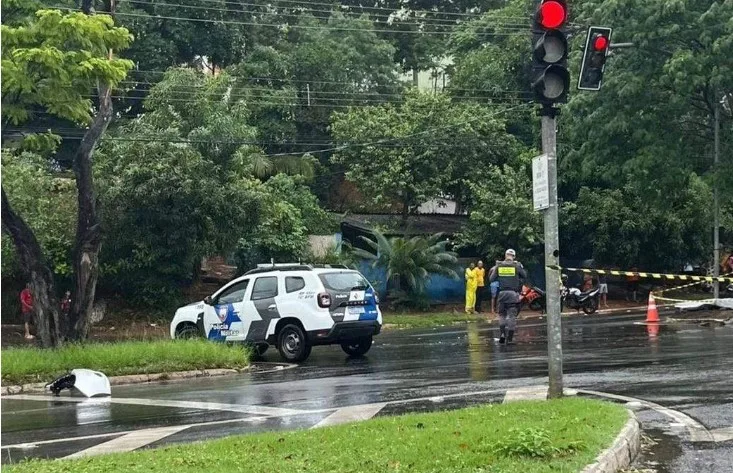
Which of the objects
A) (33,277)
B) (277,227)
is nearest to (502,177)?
(277,227)

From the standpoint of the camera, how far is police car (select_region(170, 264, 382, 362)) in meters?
17.8

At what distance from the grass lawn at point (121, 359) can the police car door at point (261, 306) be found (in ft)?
2.71

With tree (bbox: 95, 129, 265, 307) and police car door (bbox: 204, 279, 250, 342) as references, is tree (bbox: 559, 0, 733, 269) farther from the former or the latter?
police car door (bbox: 204, 279, 250, 342)

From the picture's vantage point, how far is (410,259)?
33688mm

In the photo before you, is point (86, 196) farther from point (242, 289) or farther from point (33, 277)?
point (242, 289)

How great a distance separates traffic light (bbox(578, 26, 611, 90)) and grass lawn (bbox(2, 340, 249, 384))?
30.4 ft

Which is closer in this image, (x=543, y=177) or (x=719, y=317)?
(x=543, y=177)

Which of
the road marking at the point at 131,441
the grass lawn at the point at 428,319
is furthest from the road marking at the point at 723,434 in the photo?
the grass lawn at the point at 428,319

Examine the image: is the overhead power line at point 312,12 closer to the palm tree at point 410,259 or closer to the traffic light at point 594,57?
the palm tree at point 410,259

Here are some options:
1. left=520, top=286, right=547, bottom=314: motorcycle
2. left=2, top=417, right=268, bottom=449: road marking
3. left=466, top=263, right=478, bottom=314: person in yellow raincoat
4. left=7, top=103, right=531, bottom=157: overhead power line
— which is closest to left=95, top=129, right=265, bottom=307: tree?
left=7, top=103, right=531, bottom=157: overhead power line

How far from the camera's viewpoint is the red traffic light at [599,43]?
1051cm

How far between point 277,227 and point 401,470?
26.2m

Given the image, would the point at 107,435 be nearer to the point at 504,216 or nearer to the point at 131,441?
the point at 131,441

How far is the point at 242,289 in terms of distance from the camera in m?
19.1
